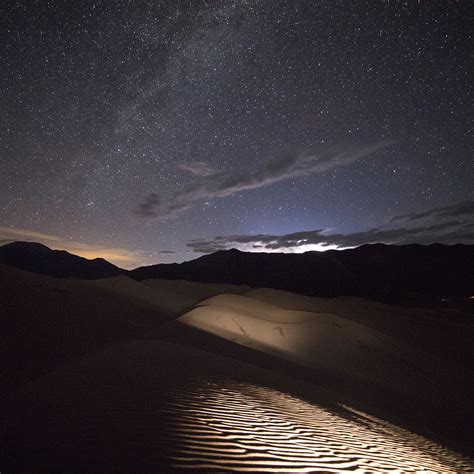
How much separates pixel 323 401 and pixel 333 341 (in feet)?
26.6

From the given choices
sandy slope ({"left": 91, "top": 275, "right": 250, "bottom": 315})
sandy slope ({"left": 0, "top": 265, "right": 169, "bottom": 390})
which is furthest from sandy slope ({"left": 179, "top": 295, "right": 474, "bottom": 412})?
sandy slope ({"left": 91, "top": 275, "right": 250, "bottom": 315})

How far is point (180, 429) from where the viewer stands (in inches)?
119

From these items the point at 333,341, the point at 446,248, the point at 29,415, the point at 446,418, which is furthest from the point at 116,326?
the point at 446,248

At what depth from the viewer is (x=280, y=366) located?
9.73m

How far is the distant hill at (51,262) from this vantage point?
104688 millimetres

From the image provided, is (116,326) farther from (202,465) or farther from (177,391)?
→ (202,465)

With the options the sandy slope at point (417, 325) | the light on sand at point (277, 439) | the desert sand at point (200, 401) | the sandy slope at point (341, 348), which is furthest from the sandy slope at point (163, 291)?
the light on sand at point (277, 439)

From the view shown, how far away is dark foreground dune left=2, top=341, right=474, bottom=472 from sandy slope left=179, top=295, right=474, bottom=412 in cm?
631

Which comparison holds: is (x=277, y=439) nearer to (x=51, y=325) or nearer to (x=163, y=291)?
(x=51, y=325)

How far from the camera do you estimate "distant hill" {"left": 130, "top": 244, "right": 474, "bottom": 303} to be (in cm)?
6612

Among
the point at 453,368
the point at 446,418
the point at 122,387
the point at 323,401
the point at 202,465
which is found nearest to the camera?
the point at 202,465

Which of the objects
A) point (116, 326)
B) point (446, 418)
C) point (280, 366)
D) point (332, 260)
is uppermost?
point (332, 260)

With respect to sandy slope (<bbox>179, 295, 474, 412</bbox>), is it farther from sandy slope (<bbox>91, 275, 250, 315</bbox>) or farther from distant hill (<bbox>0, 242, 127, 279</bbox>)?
distant hill (<bbox>0, 242, 127, 279</bbox>)

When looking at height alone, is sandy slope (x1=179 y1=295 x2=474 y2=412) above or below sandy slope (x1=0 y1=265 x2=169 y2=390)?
below
